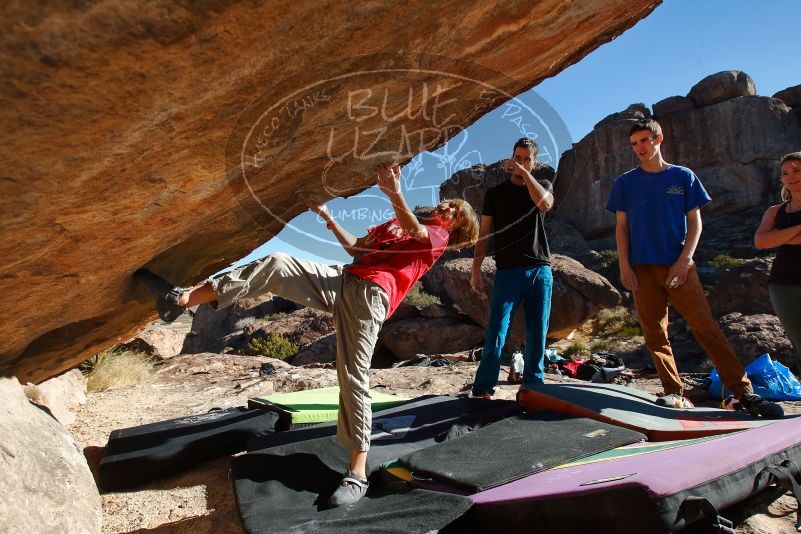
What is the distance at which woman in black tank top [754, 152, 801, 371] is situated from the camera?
11.4ft

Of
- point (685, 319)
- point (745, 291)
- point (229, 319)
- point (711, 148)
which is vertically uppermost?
point (711, 148)

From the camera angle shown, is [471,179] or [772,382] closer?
[772,382]

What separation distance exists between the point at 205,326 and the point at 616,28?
23.3m

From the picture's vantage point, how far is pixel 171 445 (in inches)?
136

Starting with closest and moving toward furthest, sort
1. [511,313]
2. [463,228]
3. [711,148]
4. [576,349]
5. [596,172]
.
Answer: [463,228] → [511,313] → [576,349] → [711,148] → [596,172]

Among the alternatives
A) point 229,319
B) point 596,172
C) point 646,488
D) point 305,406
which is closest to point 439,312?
point 229,319

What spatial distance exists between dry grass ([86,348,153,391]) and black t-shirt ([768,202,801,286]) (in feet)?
21.7

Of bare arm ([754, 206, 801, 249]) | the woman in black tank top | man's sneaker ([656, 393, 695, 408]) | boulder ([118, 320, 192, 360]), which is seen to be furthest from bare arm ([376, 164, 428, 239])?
boulder ([118, 320, 192, 360])

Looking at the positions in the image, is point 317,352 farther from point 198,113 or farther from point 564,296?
point 198,113

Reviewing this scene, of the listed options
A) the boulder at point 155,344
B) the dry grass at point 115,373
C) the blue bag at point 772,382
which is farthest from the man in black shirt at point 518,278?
the boulder at point 155,344

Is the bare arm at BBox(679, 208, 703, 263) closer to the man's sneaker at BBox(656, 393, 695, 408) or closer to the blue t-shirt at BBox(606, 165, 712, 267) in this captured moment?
the blue t-shirt at BBox(606, 165, 712, 267)

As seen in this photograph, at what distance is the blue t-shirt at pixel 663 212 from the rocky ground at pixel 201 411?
170 centimetres

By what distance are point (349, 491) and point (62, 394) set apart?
3.85 meters

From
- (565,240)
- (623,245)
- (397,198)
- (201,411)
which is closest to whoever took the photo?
(397,198)
